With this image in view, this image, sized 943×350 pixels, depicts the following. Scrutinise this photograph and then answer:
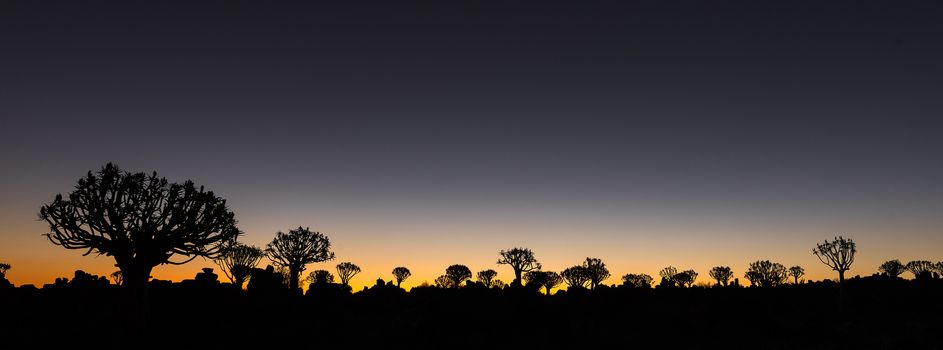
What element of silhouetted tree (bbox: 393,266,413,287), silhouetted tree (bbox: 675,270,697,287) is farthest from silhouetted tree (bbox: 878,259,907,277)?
silhouetted tree (bbox: 393,266,413,287)

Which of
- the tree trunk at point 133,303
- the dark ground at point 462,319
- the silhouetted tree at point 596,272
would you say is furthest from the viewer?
the silhouetted tree at point 596,272

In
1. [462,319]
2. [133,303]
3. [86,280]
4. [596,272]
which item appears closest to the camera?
[133,303]

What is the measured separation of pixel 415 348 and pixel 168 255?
1220cm

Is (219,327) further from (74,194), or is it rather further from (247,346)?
(74,194)

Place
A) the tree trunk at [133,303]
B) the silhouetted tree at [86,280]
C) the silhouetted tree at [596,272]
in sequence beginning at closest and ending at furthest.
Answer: the tree trunk at [133,303] < the silhouetted tree at [86,280] < the silhouetted tree at [596,272]

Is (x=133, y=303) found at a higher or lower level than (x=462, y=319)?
higher

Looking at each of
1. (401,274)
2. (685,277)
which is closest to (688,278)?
(685,277)

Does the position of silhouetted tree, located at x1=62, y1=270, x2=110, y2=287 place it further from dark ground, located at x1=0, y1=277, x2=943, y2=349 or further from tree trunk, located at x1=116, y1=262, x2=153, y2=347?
tree trunk, located at x1=116, y1=262, x2=153, y2=347

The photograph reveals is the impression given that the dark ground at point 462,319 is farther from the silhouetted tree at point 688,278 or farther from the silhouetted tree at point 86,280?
the silhouetted tree at point 688,278

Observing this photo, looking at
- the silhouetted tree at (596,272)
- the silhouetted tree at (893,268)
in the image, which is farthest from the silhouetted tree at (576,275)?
→ the silhouetted tree at (893,268)

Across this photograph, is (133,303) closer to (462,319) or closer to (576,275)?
(462,319)

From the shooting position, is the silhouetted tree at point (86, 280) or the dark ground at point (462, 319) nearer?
the dark ground at point (462, 319)

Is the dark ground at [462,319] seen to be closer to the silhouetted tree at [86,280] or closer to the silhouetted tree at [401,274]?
the silhouetted tree at [86,280]

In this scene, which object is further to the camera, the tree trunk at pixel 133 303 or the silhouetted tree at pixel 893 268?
the silhouetted tree at pixel 893 268
